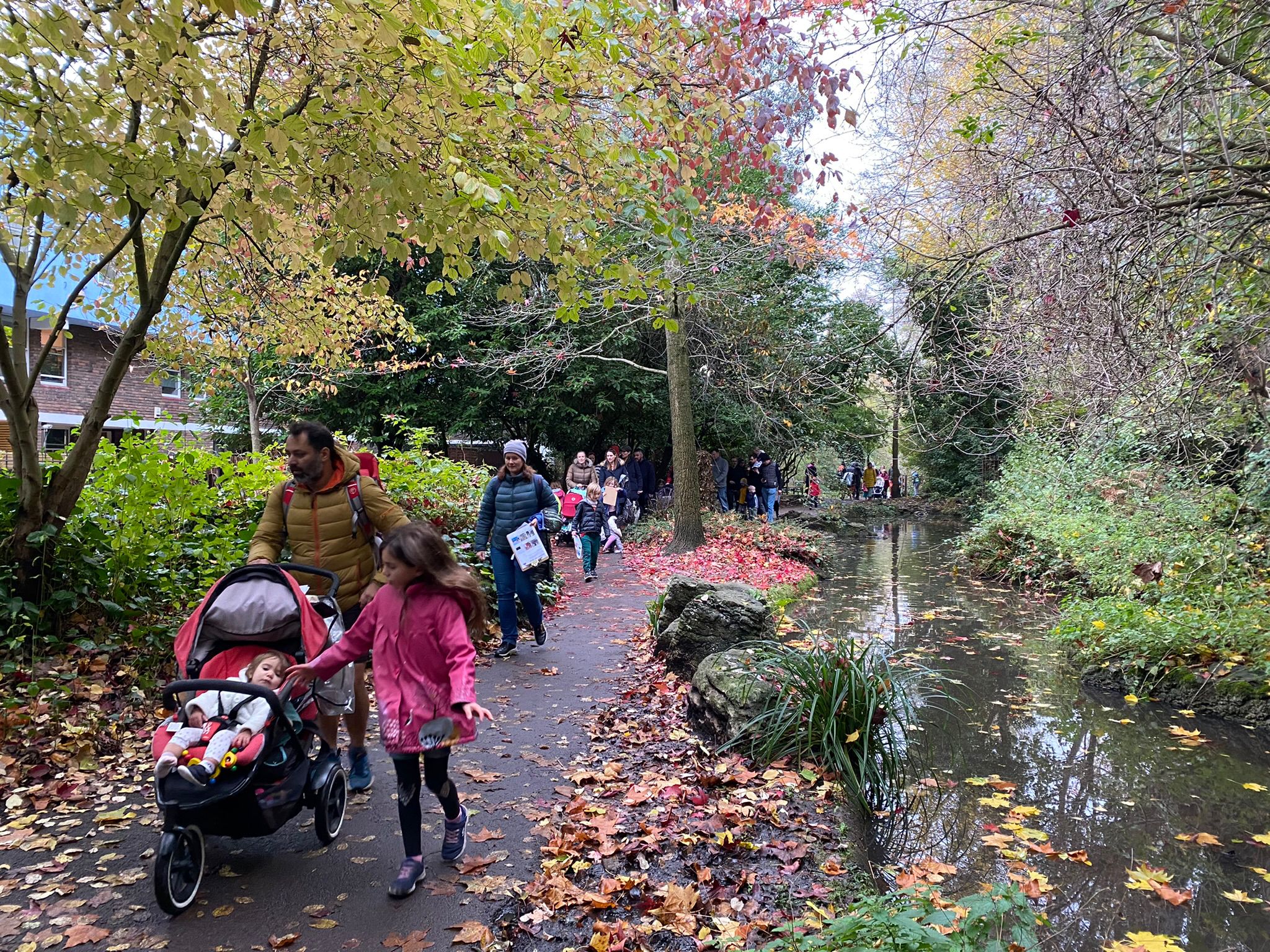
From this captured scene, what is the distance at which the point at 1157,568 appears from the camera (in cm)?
787

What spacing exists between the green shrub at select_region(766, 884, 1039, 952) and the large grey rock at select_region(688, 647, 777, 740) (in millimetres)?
2255

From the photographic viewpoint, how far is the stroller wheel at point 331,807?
370 centimetres

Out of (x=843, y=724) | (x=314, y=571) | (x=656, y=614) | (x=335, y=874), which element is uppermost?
(x=314, y=571)

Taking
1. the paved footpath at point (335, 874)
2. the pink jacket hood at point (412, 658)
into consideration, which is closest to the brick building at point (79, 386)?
the paved footpath at point (335, 874)

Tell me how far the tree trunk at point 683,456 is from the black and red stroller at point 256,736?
10.8 m

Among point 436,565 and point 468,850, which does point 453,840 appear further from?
point 436,565

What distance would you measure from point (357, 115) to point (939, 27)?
4036 mm

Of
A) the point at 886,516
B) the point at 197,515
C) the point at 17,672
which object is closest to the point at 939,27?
the point at 197,515

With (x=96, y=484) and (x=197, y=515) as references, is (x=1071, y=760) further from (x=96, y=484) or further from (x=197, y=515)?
(x=96, y=484)

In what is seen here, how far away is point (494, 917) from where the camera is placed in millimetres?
3271

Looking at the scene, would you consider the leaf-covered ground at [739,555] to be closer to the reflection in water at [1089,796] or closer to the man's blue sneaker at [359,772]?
the reflection in water at [1089,796]

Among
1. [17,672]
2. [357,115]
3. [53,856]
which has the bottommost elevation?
[53,856]

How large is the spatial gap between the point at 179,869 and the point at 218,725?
0.63 metres

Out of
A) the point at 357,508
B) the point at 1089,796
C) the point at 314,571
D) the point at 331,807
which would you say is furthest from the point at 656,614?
the point at 331,807
